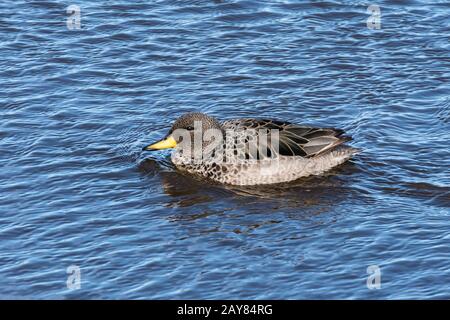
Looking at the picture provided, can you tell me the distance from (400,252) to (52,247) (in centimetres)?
332

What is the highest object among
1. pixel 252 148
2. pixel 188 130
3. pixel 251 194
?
pixel 188 130

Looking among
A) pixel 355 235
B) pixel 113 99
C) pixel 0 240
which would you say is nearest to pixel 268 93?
pixel 113 99

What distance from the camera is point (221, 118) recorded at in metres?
13.2

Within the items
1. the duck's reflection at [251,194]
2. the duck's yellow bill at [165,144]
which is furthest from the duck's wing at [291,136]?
the duck's yellow bill at [165,144]

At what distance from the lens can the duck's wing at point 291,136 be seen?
1193cm

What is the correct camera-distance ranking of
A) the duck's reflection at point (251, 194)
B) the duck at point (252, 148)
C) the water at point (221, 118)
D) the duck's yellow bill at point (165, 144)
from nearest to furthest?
1. the water at point (221, 118)
2. the duck's reflection at point (251, 194)
3. the duck at point (252, 148)
4. the duck's yellow bill at point (165, 144)

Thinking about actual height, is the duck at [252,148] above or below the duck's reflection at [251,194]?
above

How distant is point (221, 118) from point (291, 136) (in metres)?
1.44

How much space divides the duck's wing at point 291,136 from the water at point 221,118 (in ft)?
1.14

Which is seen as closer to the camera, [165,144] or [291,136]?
[291,136]

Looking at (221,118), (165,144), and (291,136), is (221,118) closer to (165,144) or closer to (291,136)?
(165,144)

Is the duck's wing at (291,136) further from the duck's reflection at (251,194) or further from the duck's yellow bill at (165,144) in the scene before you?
the duck's yellow bill at (165,144)

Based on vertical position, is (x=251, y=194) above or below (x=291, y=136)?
below

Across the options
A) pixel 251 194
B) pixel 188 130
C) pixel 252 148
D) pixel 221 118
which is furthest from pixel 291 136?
pixel 221 118
